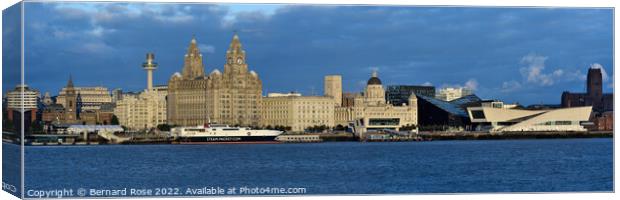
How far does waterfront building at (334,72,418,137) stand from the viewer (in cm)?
2034

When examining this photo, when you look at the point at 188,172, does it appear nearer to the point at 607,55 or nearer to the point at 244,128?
the point at 607,55

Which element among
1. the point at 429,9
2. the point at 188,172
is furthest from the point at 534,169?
the point at 188,172

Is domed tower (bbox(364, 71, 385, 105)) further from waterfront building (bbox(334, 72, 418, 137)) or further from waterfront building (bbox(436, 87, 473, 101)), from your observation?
waterfront building (bbox(436, 87, 473, 101))

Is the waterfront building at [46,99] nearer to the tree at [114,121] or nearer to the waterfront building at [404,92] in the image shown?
the waterfront building at [404,92]

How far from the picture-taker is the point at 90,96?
18.5m

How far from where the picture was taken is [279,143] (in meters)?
22.7

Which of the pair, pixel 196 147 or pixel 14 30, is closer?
pixel 14 30

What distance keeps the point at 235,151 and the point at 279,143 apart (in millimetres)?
3461

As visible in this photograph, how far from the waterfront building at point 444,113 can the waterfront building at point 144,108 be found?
3.58 m

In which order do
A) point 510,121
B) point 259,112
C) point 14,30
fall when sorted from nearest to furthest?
point 14,30, point 510,121, point 259,112

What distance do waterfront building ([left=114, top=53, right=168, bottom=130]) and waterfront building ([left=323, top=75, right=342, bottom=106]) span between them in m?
2.17

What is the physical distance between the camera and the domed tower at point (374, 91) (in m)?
18.1

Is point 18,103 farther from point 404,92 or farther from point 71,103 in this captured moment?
point 404,92

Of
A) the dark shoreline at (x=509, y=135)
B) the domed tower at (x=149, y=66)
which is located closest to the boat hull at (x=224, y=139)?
the domed tower at (x=149, y=66)
